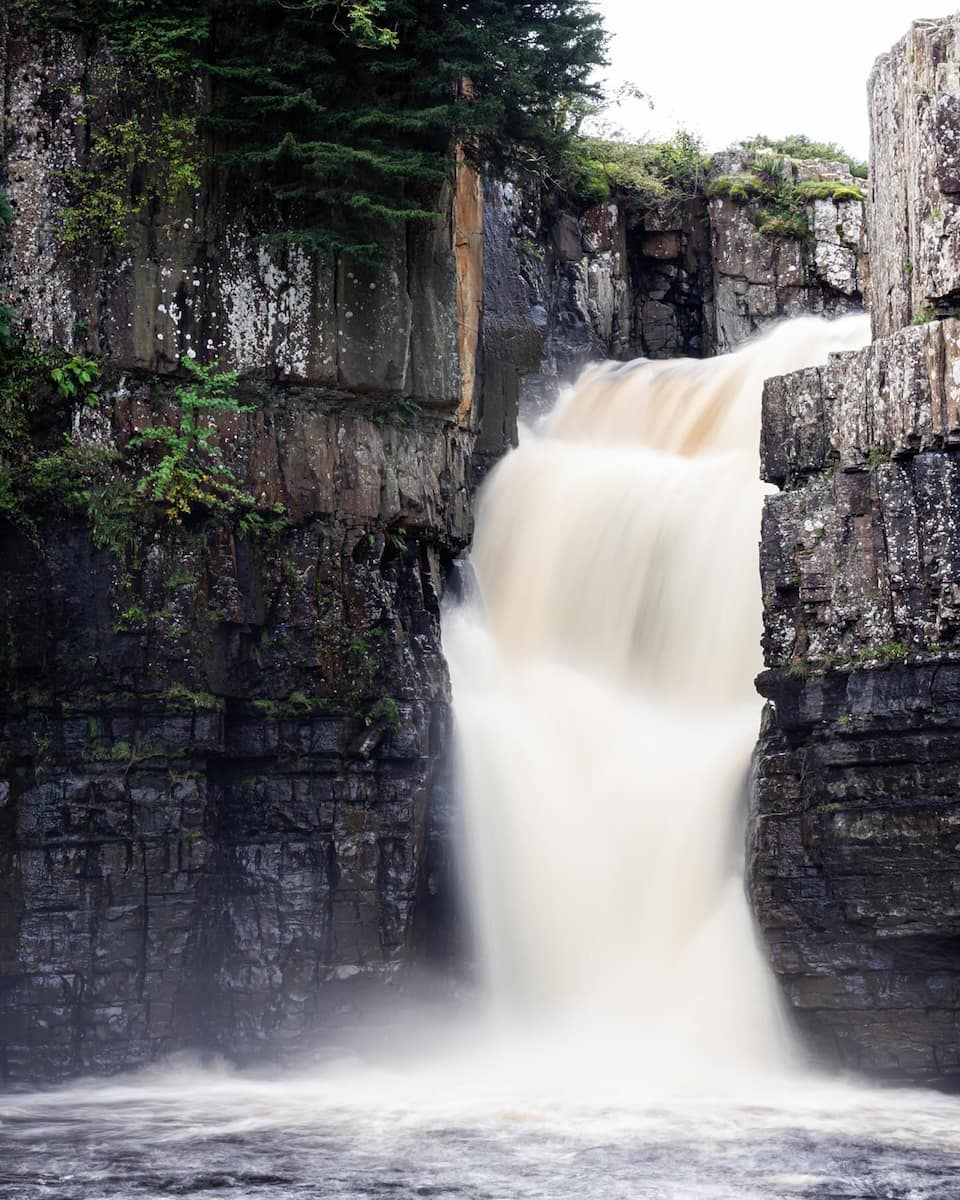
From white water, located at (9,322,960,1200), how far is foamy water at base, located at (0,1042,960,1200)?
0.14 ft

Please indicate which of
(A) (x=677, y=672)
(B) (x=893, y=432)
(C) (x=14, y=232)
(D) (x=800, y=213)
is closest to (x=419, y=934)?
(A) (x=677, y=672)

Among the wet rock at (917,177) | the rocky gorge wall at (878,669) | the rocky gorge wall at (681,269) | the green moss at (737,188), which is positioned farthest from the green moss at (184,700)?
the green moss at (737,188)

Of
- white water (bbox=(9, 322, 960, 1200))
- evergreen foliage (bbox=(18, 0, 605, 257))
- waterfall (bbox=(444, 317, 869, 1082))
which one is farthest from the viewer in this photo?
evergreen foliage (bbox=(18, 0, 605, 257))

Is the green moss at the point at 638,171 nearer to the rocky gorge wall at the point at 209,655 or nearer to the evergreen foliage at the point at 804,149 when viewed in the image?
the evergreen foliage at the point at 804,149

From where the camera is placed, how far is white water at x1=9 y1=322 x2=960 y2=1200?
13.3 m

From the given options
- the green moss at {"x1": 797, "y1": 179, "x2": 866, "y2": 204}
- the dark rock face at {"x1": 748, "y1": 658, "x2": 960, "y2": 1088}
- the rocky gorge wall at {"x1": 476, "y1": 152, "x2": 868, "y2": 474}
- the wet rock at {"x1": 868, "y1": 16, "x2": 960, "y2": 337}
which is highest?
the green moss at {"x1": 797, "y1": 179, "x2": 866, "y2": 204}

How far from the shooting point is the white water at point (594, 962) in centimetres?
1333

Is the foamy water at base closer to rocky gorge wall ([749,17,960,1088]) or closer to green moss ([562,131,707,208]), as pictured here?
rocky gorge wall ([749,17,960,1088])

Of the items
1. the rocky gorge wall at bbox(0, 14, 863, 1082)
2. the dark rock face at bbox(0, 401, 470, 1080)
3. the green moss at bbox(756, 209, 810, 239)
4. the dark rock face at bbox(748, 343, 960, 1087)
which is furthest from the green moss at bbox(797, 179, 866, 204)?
the dark rock face at bbox(0, 401, 470, 1080)

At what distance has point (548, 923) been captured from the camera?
18484mm

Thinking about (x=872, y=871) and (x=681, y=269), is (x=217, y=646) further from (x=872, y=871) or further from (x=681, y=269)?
(x=681, y=269)

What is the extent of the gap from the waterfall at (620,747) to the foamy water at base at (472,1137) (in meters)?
0.91

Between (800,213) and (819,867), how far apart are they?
16.5 meters

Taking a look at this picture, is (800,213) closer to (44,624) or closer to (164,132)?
(164,132)
